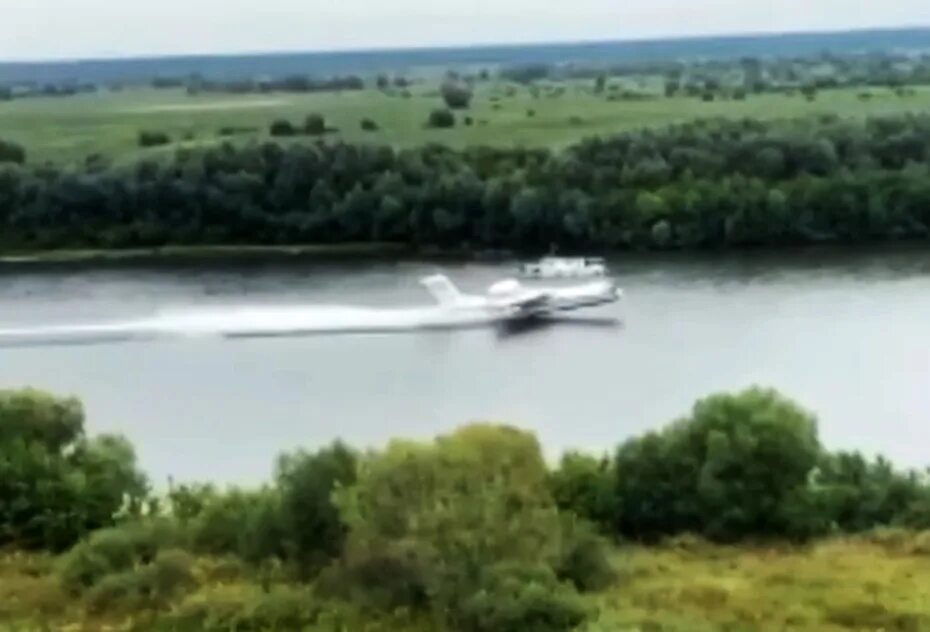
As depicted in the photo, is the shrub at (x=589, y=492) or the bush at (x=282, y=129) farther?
the bush at (x=282, y=129)

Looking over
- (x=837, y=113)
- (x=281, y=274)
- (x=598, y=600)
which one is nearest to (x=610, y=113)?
(x=837, y=113)

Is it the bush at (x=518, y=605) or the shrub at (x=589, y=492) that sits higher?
the shrub at (x=589, y=492)

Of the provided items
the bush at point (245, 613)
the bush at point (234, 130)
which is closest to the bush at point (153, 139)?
the bush at point (234, 130)

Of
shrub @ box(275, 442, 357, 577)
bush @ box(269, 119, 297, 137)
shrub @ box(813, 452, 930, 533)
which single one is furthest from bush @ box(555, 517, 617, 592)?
bush @ box(269, 119, 297, 137)

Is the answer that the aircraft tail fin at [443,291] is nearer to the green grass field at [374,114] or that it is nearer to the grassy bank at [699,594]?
the green grass field at [374,114]

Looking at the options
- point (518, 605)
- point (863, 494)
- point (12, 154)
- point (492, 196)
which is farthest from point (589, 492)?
point (12, 154)

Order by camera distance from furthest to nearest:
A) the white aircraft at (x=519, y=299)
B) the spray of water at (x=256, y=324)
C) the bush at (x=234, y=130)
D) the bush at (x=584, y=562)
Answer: the bush at (x=234, y=130), the white aircraft at (x=519, y=299), the spray of water at (x=256, y=324), the bush at (x=584, y=562)

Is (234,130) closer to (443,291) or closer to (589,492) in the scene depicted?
(443,291)
